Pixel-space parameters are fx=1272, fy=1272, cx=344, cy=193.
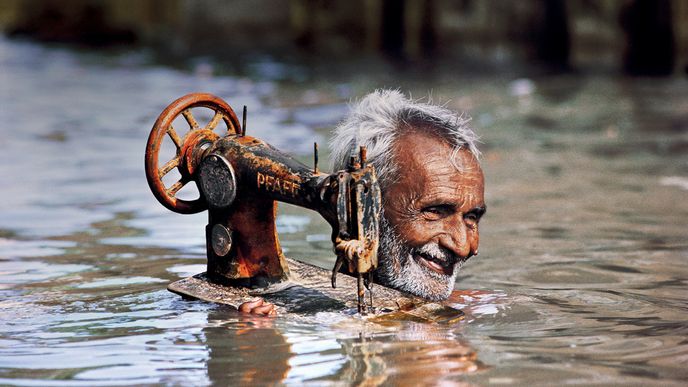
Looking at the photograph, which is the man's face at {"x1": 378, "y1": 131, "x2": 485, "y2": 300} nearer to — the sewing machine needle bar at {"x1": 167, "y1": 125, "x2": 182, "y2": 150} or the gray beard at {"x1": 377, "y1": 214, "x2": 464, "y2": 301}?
the gray beard at {"x1": 377, "y1": 214, "x2": 464, "y2": 301}

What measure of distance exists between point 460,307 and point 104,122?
9287 mm

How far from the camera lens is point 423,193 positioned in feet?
17.7

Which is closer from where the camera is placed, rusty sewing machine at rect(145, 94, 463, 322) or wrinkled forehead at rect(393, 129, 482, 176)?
rusty sewing machine at rect(145, 94, 463, 322)

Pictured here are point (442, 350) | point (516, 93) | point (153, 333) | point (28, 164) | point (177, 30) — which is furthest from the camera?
point (177, 30)

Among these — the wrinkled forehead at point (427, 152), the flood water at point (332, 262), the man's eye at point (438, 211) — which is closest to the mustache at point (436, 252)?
the man's eye at point (438, 211)

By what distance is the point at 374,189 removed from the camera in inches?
189

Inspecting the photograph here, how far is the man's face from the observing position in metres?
5.34

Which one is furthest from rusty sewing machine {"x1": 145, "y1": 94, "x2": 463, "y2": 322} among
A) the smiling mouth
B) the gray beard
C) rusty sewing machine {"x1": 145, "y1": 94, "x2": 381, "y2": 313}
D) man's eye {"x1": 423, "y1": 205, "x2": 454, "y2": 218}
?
man's eye {"x1": 423, "y1": 205, "x2": 454, "y2": 218}

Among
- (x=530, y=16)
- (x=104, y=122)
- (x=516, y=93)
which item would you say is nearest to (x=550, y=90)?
(x=516, y=93)

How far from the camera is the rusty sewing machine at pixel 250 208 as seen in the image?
5012 mm

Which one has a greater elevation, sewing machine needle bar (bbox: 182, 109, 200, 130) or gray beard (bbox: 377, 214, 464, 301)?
sewing machine needle bar (bbox: 182, 109, 200, 130)

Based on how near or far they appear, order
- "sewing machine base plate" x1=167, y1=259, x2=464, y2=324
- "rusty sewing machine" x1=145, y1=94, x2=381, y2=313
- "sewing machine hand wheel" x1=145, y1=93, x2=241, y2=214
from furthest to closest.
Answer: "sewing machine hand wheel" x1=145, y1=93, x2=241, y2=214 < "sewing machine base plate" x1=167, y1=259, x2=464, y2=324 < "rusty sewing machine" x1=145, y1=94, x2=381, y2=313

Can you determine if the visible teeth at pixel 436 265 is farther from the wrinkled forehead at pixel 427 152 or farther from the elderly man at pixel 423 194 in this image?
the wrinkled forehead at pixel 427 152

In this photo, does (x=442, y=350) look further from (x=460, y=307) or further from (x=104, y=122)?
(x=104, y=122)
